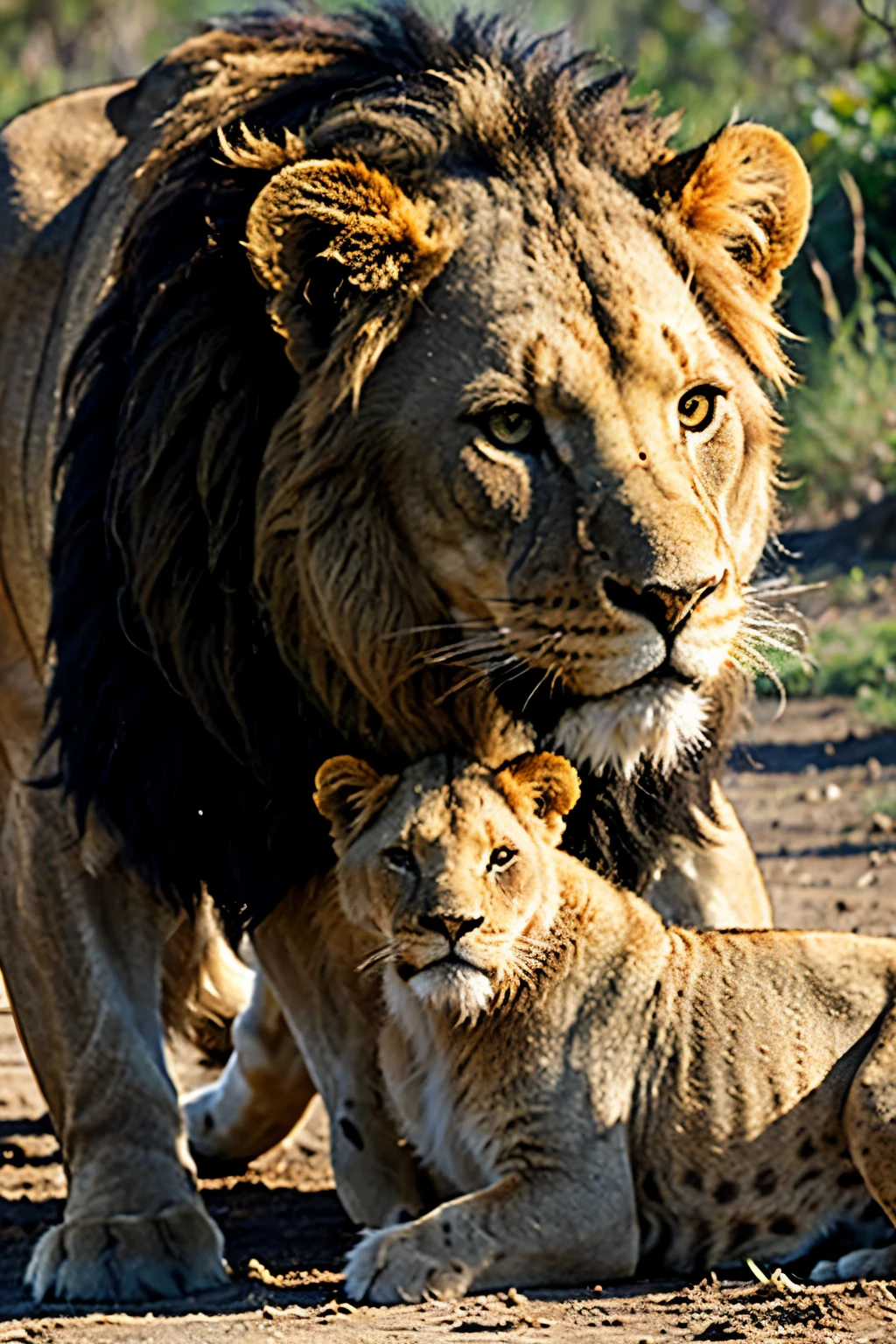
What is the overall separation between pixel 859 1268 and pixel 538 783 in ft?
2.39

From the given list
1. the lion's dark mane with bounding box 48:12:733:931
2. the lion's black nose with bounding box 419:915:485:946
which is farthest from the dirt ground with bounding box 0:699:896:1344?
the lion's dark mane with bounding box 48:12:733:931

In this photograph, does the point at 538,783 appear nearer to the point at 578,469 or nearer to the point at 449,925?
the point at 449,925

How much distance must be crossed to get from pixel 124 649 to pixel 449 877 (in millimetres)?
732

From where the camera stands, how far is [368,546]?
321 cm

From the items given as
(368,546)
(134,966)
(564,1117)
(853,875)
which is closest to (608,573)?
(368,546)

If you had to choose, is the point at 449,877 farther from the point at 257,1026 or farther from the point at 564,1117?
the point at 257,1026

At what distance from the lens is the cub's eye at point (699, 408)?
3199mm

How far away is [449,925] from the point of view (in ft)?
9.85

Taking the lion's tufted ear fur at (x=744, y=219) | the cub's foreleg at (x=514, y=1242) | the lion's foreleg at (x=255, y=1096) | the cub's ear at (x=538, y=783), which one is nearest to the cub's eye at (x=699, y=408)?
the lion's tufted ear fur at (x=744, y=219)

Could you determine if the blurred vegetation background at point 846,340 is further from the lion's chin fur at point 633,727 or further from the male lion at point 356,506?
the lion's chin fur at point 633,727

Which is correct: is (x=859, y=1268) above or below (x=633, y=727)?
below

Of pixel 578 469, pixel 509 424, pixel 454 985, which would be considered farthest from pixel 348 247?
pixel 454 985

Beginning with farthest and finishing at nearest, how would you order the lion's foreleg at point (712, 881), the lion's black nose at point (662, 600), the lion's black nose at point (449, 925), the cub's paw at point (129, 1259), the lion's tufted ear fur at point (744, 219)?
the lion's foreleg at point (712, 881) < the cub's paw at point (129, 1259) < the lion's tufted ear fur at point (744, 219) < the lion's black nose at point (449, 925) < the lion's black nose at point (662, 600)

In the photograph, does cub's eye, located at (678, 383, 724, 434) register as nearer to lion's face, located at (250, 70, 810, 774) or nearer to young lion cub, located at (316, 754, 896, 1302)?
lion's face, located at (250, 70, 810, 774)
